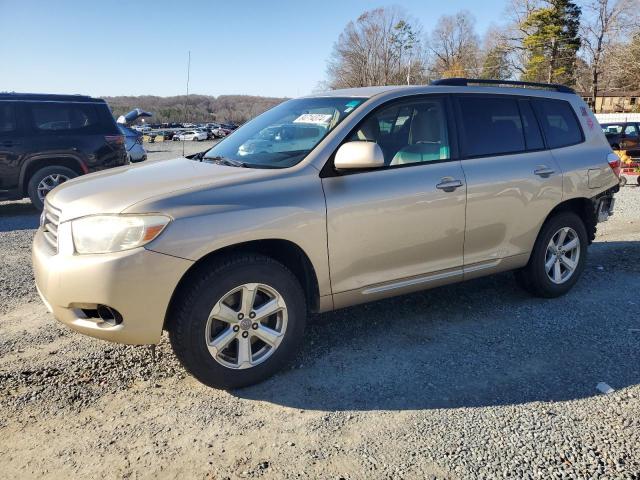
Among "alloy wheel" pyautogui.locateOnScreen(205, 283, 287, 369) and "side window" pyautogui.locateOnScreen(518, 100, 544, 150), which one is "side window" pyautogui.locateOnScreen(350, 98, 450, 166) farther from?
"alloy wheel" pyautogui.locateOnScreen(205, 283, 287, 369)

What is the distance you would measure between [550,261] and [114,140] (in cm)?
767

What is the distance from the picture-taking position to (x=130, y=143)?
14.2m

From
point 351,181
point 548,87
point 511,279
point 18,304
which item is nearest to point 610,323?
point 511,279

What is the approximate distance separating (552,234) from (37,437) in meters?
4.07

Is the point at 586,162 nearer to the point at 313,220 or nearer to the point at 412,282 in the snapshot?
the point at 412,282

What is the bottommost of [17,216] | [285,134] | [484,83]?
[17,216]

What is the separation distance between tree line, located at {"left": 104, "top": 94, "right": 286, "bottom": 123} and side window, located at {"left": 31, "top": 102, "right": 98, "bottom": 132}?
74179 mm

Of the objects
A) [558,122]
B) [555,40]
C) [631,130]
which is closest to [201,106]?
[555,40]

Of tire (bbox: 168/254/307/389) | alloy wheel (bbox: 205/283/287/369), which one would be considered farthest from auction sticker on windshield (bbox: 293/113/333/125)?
alloy wheel (bbox: 205/283/287/369)

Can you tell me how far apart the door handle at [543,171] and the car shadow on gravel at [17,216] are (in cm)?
718

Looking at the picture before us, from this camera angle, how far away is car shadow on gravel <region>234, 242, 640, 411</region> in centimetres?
320

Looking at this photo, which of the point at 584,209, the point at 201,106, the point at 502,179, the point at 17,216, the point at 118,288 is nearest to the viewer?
the point at 118,288

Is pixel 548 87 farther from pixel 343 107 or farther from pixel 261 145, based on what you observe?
pixel 261 145

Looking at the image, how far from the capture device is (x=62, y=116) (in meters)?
9.04
